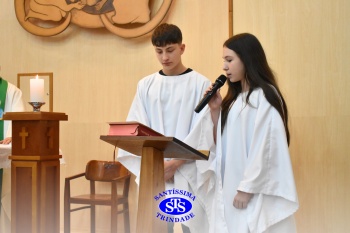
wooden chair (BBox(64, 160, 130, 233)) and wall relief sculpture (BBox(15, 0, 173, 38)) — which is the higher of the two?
wall relief sculpture (BBox(15, 0, 173, 38))

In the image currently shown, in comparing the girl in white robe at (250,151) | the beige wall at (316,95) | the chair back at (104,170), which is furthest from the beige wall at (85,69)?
the girl in white robe at (250,151)

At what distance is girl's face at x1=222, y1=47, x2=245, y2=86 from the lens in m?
2.63

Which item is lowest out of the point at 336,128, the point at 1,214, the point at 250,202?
the point at 1,214

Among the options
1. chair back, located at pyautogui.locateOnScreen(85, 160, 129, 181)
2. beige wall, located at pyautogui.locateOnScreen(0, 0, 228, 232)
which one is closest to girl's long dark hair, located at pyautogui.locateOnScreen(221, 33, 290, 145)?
beige wall, located at pyautogui.locateOnScreen(0, 0, 228, 232)

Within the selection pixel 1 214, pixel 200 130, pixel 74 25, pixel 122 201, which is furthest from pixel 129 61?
pixel 200 130

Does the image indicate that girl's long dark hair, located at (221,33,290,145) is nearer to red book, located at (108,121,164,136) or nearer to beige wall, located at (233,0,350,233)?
red book, located at (108,121,164,136)

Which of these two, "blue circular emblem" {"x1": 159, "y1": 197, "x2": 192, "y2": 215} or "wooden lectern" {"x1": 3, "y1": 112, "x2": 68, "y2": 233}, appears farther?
"wooden lectern" {"x1": 3, "y1": 112, "x2": 68, "y2": 233}

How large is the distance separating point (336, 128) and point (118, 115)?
6.46 ft

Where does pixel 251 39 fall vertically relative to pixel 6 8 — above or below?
below

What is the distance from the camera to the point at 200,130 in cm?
281

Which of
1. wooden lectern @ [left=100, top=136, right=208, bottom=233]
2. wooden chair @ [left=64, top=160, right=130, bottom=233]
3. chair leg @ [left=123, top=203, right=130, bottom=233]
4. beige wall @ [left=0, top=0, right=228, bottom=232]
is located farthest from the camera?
beige wall @ [left=0, top=0, right=228, bottom=232]

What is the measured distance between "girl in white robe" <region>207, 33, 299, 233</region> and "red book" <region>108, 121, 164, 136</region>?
596mm

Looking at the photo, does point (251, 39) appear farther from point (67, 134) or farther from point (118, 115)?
point (67, 134)

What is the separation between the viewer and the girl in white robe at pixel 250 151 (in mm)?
2439
